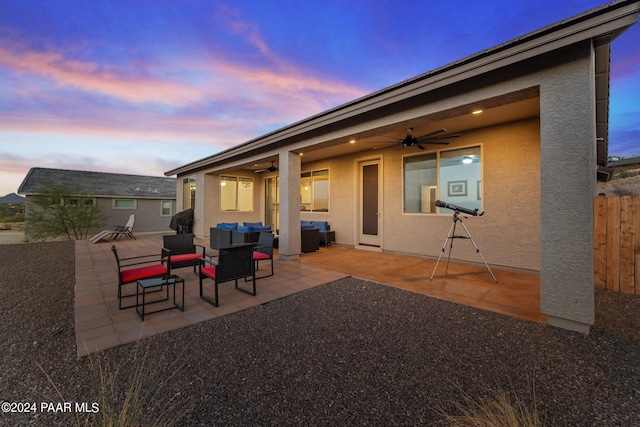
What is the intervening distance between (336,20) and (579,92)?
7.19 metres

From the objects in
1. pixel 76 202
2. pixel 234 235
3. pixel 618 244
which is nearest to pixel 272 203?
pixel 234 235

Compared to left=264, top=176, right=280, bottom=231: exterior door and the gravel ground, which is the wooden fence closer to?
the gravel ground

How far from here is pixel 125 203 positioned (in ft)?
61.0

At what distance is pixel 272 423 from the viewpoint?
1.52 meters

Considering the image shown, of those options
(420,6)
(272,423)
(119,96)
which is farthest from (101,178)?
(272,423)

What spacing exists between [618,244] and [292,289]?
18.1ft

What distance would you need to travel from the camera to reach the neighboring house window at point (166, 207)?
20.2 metres

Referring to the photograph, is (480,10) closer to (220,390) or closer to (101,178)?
(220,390)

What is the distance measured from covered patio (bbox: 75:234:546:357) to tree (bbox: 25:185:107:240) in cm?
900

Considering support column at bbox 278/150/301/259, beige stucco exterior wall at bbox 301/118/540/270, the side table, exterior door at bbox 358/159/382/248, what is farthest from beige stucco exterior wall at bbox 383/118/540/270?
support column at bbox 278/150/301/259

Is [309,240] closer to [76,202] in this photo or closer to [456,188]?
[456,188]

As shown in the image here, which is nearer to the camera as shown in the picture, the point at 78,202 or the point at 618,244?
the point at 618,244

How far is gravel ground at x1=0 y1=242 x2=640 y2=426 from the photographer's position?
1619 millimetres

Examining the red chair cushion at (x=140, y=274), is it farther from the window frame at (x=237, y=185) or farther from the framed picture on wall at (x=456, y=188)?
the window frame at (x=237, y=185)
